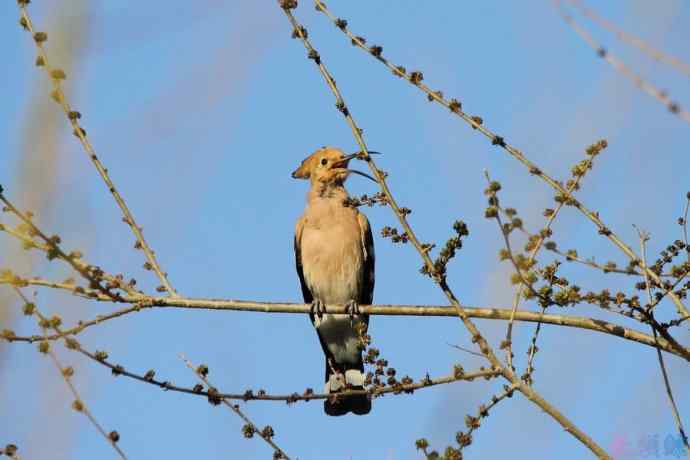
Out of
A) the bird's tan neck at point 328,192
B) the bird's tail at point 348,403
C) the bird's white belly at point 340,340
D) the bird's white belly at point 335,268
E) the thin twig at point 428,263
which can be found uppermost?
the bird's tan neck at point 328,192

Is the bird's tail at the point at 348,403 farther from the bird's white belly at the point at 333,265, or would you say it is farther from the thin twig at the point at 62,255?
the thin twig at the point at 62,255

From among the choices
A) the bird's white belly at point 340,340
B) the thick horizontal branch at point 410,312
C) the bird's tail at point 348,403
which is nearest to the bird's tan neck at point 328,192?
the bird's white belly at point 340,340

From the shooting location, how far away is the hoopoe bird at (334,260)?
817cm

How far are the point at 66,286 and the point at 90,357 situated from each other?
1.80 ft

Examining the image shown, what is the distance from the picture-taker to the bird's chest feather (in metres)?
8.17

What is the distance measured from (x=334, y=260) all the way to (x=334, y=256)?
35mm

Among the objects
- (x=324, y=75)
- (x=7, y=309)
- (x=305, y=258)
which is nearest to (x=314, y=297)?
(x=305, y=258)

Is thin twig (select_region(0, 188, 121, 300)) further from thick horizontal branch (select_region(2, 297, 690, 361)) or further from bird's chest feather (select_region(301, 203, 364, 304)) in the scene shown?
bird's chest feather (select_region(301, 203, 364, 304))

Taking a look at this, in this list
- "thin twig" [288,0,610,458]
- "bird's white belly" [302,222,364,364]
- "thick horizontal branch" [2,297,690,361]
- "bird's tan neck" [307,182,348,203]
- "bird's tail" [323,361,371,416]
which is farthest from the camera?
"bird's tan neck" [307,182,348,203]

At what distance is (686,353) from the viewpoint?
3795 millimetres

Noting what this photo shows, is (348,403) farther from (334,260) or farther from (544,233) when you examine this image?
(544,233)

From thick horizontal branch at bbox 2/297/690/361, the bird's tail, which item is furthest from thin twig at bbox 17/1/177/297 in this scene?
the bird's tail

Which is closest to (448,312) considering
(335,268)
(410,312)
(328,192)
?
(410,312)

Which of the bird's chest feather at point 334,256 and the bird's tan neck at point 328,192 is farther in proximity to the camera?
the bird's tan neck at point 328,192
